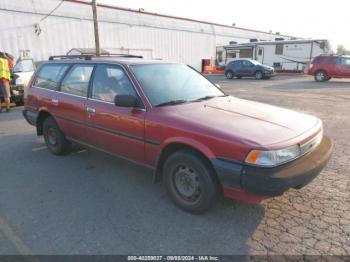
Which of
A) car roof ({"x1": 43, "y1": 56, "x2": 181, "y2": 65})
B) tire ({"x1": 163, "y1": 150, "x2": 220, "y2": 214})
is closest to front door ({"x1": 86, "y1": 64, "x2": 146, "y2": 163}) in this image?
car roof ({"x1": 43, "y1": 56, "x2": 181, "y2": 65})

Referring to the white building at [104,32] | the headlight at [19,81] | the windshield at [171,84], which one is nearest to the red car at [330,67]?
the white building at [104,32]

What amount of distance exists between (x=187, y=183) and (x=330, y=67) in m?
20.0

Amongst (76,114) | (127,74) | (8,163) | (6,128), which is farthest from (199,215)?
(6,128)

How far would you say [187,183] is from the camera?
324 centimetres

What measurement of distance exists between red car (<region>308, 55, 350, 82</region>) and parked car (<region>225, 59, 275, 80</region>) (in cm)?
334

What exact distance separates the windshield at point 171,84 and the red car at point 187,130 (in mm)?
14

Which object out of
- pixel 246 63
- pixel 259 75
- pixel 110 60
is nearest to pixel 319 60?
pixel 259 75

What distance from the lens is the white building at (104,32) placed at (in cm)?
1956

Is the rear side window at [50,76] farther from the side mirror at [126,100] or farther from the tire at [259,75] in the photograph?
the tire at [259,75]

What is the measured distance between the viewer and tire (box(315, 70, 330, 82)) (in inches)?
793

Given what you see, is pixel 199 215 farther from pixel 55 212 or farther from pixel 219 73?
pixel 219 73

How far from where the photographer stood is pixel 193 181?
316 cm

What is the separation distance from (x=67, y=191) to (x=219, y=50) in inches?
1218

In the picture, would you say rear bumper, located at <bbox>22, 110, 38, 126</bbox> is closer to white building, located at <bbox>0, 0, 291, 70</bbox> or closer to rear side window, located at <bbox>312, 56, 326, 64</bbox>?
white building, located at <bbox>0, 0, 291, 70</bbox>
